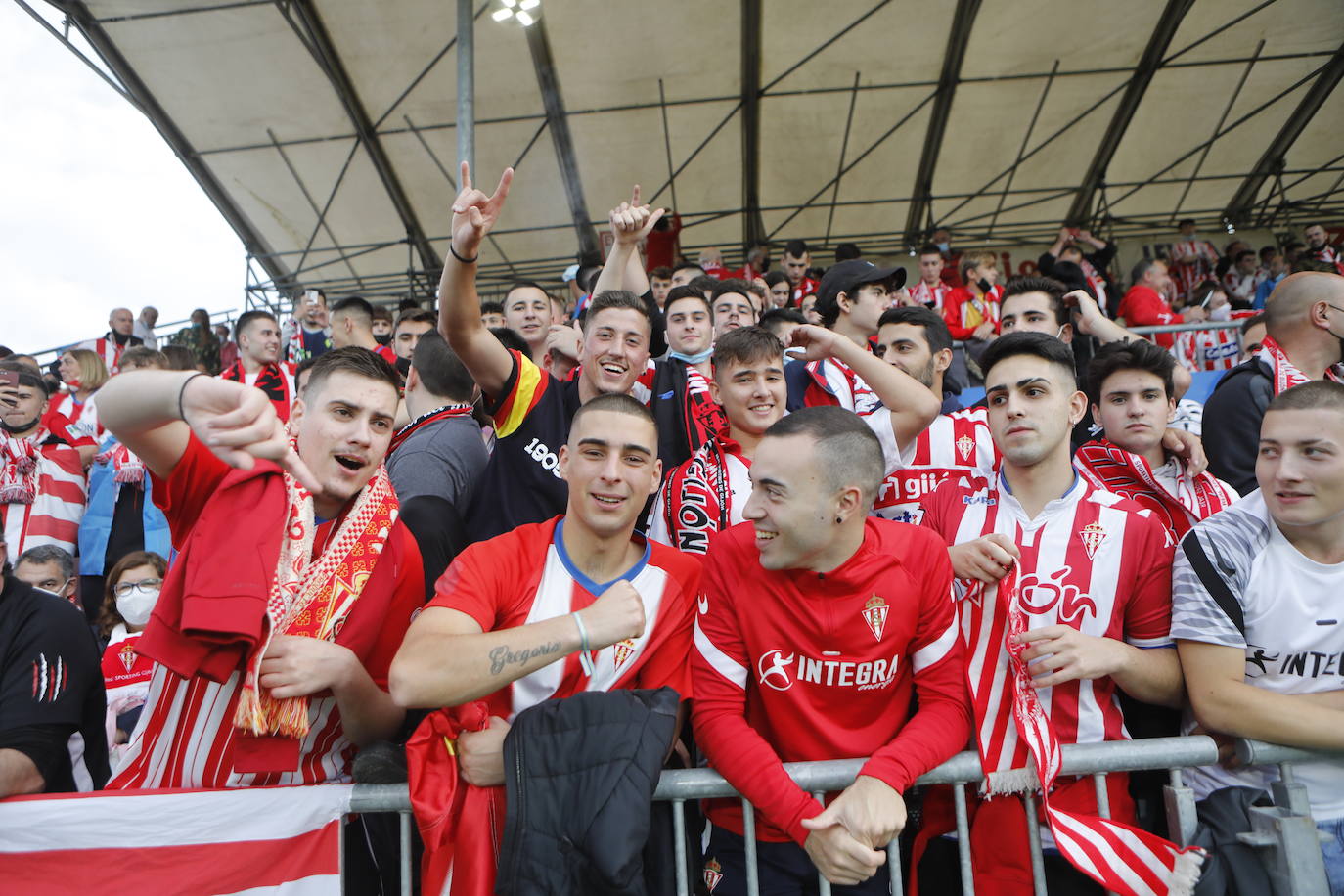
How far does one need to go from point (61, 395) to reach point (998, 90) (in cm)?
1308

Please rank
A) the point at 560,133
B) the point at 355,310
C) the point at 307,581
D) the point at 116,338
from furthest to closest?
1. the point at 560,133
2. the point at 116,338
3. the point at 355,310
4. the point at 307,581

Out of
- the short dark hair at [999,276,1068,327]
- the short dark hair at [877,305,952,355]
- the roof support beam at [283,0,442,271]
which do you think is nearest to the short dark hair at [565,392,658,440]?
the short dark hair at [877,305,952,355]

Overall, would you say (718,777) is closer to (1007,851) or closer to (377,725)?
(1007,851)

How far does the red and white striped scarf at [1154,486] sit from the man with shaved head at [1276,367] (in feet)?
1.14

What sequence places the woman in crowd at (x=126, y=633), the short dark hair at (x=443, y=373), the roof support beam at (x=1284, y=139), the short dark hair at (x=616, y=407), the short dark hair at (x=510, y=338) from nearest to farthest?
1. the short dark hair at (x=616, y=407)
2. the short dark hair at (x=443, y=373)
3. the woman in crowd at (x=126, y=633)
4. the short dark hair at (x=510, y=338)
5. the roof support beam at (x=1284, y=139)

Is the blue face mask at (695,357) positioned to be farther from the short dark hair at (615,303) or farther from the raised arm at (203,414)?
the raised arm at (203,414)

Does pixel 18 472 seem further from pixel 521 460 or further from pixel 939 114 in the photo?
pixel 939 114

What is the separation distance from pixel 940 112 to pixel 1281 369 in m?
10.5

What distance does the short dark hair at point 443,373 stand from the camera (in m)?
4.03

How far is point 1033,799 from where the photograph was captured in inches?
90.0

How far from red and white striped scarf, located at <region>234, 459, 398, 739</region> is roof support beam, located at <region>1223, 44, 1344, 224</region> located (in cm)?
1632

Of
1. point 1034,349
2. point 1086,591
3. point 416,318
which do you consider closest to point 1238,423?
point 1034,349

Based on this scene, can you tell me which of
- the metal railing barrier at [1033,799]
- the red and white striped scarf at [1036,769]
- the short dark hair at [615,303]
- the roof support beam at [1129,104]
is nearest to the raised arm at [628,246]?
the short dark hair at [615,303]

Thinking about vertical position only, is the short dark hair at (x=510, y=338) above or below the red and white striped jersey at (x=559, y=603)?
above
